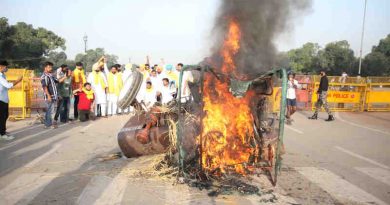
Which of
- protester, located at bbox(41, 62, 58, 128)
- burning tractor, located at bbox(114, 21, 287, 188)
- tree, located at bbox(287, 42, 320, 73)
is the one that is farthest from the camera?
tree, located at bbox(287, 42, 320, 73)

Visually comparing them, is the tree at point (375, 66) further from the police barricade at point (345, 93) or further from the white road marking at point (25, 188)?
the white road marking at point (25, 188)

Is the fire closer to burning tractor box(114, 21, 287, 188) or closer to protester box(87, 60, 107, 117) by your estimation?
burning tractor box(114, 21, 287, 188)

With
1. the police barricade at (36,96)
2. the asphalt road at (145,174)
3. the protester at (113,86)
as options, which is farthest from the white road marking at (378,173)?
the police barricade at (36,96)

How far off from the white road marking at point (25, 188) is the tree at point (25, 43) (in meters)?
49.8

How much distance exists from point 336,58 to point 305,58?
1333 cm

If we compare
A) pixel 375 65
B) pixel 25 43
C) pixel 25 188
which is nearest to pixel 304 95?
pixel 25 188

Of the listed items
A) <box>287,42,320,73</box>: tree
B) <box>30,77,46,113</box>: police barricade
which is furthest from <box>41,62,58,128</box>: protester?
<box>287,42,320,73</box>: tree

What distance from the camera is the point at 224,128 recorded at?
5387mm

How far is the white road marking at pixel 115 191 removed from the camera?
4.43 metres

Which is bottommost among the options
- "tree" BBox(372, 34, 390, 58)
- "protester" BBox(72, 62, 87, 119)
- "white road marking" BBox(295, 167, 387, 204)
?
"white road marking" BBox(295, 167, 387, 204)

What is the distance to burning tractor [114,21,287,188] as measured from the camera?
507 centimetres

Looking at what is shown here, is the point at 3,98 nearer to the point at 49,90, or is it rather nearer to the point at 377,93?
the point at 49,90

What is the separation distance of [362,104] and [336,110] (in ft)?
4.64

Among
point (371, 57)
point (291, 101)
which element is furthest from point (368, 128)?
point (371, 57)
